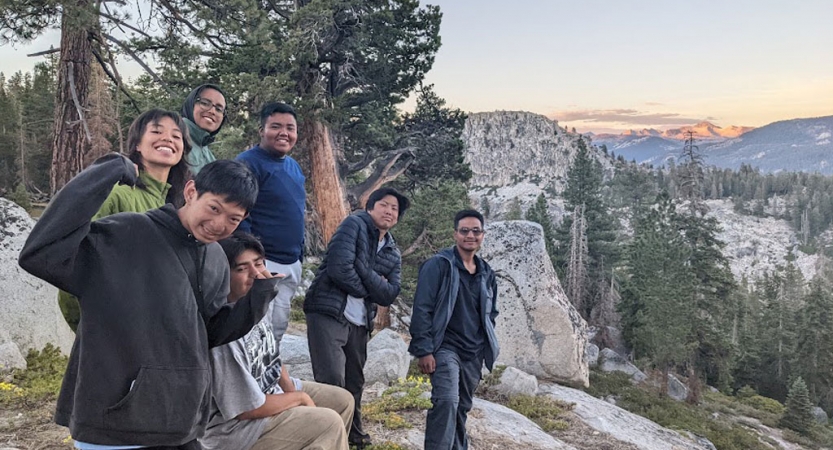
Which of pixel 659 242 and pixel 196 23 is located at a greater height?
pixel 196 23

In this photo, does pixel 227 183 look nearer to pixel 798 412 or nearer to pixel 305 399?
pixel 305 399

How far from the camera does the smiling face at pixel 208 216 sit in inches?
77.9

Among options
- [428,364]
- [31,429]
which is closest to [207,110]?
[428,364]

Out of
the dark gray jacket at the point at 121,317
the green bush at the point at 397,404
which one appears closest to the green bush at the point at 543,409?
the green bush at the point at 397,404

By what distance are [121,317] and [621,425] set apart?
734 cm

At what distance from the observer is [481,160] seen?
17212 cm

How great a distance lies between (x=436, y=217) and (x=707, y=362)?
1757cm

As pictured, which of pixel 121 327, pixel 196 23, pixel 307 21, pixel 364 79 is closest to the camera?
pixel 121 327

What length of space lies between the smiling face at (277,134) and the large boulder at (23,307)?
4.70 meters

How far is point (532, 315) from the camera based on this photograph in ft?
36.2

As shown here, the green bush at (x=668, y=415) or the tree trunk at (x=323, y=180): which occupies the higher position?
the tree trunk at (x=323, y=180)

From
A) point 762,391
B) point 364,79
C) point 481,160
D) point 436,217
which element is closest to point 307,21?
point 364,79

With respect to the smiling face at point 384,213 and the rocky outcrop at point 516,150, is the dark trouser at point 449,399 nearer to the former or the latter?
the smiling face at point 384,213

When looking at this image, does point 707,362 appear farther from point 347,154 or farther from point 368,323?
point 368,323
